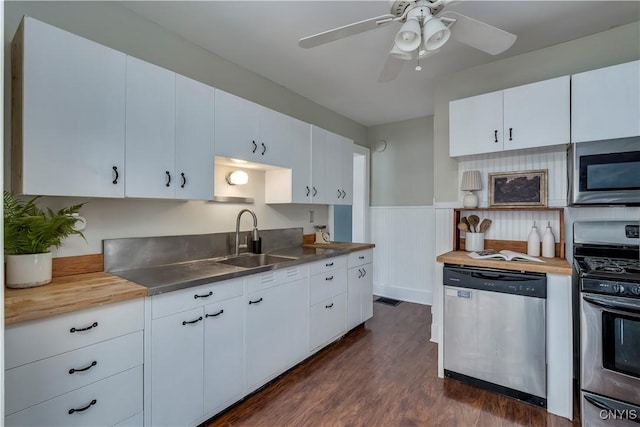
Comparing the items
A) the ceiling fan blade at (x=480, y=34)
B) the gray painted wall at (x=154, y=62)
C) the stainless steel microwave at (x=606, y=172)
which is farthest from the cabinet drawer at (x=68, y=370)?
the stainless steel microwave at (x=606, y=172)

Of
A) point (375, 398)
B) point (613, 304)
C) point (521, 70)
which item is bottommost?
point (375, 398)

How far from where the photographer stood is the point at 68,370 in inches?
53.8

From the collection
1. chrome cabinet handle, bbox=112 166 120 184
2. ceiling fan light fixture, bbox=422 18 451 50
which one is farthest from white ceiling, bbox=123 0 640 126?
chrome cabinet handle, bbox=112 166 120 184

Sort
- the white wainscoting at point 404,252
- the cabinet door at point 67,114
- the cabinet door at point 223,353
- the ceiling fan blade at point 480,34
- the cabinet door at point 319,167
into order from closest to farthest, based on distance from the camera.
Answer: the cabinet door at point 67,114 → the ceiling fan blade at point 480,34 → the cabinet door at point 223,353 → the cabinet door at point 319,167 → the white wainscoting at point 404,252

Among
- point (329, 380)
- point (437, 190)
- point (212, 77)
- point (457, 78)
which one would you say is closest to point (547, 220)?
point (437, 190)

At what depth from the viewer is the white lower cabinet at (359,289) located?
315 cm

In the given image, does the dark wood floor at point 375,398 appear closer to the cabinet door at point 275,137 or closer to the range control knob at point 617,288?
the range control knob at point 617,288

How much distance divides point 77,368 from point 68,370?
0.03m

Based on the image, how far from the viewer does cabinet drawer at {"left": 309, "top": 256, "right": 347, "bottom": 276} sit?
2.68 metres

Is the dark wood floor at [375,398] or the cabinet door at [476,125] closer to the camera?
the dark wood floor at [375,398]

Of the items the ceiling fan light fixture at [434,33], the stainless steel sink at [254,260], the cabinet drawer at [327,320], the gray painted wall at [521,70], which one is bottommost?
the cabinet drawer at [327,320]

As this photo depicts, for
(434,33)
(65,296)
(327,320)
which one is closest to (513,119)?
(434,33)

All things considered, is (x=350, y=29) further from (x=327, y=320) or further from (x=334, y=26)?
(x=327, y=320)

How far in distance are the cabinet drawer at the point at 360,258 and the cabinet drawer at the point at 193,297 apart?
137 cm
